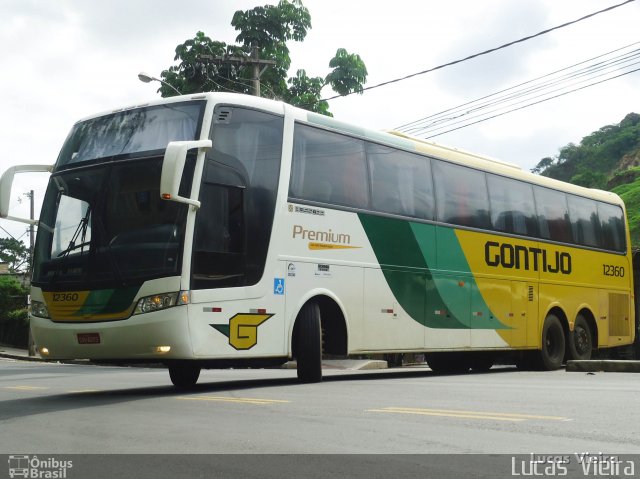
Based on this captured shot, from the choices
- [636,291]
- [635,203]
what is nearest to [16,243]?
[635,203]

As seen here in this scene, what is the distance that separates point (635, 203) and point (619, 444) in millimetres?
81378

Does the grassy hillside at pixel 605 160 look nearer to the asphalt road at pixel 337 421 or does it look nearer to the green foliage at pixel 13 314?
the green foliage at pixel 13 314

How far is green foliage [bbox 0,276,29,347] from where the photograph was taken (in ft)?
174

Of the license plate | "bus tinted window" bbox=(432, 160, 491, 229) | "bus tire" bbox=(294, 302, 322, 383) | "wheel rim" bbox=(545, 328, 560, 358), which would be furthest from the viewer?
"wheel rim" bbox=(545, 328, 560, 358)

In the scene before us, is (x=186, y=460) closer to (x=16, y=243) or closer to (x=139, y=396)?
(x=139, y=396)

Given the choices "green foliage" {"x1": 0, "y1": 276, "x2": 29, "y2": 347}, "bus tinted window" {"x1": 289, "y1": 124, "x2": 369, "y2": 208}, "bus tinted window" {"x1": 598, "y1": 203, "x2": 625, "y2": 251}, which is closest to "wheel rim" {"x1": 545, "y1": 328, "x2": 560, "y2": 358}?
"bus tinted window" {"x1": 598, "y1": 203, "x2": 625, "y2": 251}

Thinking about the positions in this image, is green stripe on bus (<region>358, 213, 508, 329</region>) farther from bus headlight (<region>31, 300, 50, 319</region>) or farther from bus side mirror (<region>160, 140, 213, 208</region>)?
bus headlight (<region>31, 300, 50, 319</region>)

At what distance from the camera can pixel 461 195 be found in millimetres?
16172

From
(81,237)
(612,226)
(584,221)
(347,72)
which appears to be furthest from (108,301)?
(347,72)

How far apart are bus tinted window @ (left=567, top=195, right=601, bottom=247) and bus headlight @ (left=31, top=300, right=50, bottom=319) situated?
39.8 ft

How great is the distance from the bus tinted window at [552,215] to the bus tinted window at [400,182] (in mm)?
4003

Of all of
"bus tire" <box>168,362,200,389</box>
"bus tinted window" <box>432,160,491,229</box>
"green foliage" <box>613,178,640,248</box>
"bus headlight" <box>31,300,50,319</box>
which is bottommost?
"bus tire" <box>168,362,200,389</box>

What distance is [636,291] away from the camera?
2492 centimetres

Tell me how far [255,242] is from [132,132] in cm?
214
